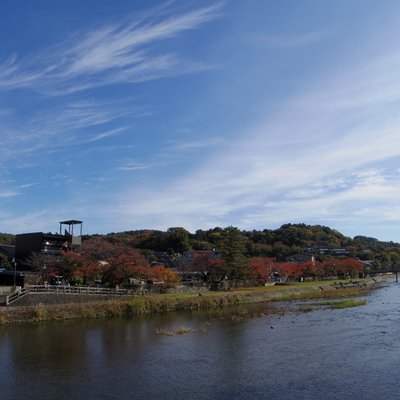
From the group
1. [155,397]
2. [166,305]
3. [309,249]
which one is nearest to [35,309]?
[166,305]

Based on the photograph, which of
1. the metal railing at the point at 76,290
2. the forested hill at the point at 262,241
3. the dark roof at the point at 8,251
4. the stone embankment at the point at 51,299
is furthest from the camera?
the forested hill at the point at 262,241

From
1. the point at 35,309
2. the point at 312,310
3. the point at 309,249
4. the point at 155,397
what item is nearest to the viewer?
the point at 155,397

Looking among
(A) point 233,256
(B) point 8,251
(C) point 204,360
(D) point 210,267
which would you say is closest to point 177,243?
(D) point 210,267

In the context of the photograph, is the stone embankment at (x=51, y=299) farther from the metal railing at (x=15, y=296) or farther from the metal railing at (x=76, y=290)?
the metal railing at (x=76, y=290)

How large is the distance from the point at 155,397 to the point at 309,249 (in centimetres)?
13828

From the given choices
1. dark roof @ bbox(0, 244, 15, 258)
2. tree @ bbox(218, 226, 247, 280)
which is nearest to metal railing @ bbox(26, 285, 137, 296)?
tree @ bbox(218, 226, 247, 280)

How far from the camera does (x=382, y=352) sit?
2066 centimetres

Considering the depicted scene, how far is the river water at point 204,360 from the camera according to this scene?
15.4m

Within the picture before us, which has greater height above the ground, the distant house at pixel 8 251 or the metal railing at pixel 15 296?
the distant house at pixel 8 251

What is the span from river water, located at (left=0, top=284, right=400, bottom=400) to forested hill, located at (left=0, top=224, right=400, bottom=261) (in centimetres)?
5275

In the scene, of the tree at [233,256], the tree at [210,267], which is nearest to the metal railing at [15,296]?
the tree at [210,267]

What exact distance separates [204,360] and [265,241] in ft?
419

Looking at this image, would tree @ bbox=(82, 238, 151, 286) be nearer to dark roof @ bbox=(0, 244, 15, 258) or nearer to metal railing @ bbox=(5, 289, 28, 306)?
metal railing @ bbox=(5, 289, 28, 306)

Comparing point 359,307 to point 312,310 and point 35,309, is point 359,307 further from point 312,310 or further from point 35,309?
point 35,309
